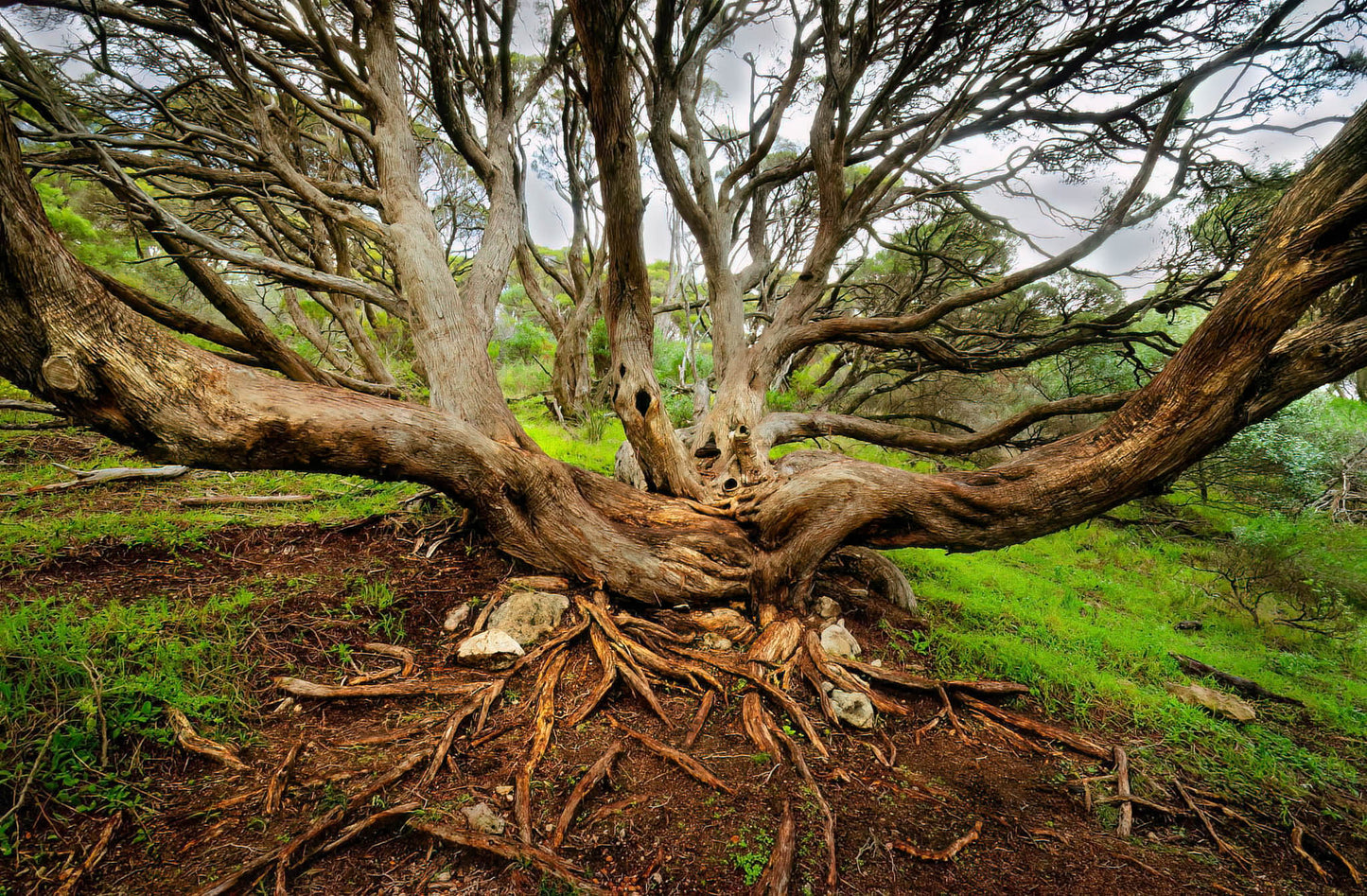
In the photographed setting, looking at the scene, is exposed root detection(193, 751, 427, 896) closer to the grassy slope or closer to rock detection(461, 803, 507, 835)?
rock detection(461, 803, 507, 835)

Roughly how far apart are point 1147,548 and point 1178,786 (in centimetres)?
634

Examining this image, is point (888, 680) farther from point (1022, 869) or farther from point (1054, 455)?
point (1054, 455)

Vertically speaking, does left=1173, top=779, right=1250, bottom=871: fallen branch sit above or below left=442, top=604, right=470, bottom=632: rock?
below

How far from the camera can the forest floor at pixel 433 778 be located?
137 centimetres

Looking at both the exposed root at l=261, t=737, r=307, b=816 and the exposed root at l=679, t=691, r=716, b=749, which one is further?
the exposed root at l=679, t=691, r=716, b=749

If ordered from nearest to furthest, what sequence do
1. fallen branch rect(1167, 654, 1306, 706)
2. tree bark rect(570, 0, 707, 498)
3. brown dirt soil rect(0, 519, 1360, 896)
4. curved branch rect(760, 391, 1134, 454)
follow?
brown dirt soil rect(0, 519, 1360, 896) < tree bark rect(570, 0, 707, 498) < fallen branch rect(1167, 654, 1306, 706) < curved branch rect(760, 391, 1134, 454)

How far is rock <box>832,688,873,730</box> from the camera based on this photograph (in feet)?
7.49

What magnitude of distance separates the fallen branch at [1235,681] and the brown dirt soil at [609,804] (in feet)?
5.85

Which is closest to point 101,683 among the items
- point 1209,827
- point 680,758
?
point 680,758

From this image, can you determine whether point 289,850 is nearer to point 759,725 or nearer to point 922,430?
point 759,725

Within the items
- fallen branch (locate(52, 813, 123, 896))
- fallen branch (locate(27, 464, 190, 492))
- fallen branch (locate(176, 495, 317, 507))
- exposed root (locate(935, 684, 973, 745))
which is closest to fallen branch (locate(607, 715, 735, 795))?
exposed root (locate(935, 684, 973, 745))

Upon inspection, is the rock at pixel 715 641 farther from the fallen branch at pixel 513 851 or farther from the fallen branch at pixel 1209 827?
the fallen branch at pixel 1209 827

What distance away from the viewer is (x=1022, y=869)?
1588 millimetres

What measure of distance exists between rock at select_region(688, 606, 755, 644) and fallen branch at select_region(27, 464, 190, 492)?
13.4ft
